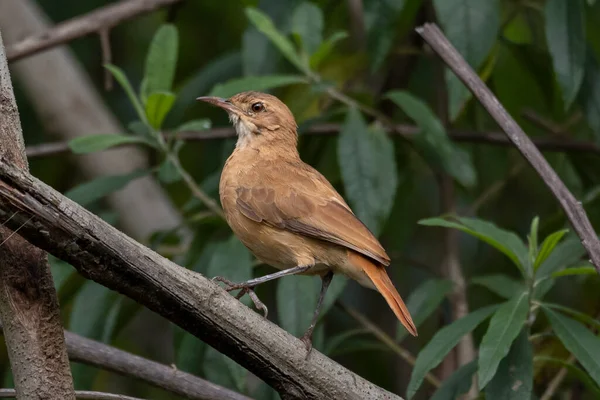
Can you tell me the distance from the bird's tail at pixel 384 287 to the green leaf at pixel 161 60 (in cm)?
155

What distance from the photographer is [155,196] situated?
7102mm

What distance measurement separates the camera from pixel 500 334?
3.66 metres

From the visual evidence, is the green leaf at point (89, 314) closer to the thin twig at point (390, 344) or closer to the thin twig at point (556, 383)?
the thin twig at point (390, 344)

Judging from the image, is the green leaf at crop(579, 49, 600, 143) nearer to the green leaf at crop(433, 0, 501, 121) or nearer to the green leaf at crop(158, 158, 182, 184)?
the green leaf at crop(433, 0, 501, 121)

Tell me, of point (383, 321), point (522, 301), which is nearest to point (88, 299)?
point (522, 301)

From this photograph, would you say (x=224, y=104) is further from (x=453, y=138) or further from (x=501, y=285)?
(x=501, y=285)

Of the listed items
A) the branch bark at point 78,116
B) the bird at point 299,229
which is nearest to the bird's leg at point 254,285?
the bird at point 299,229

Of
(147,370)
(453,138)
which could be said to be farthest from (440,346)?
(453,138)

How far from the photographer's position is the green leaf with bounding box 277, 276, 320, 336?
14.6 feet

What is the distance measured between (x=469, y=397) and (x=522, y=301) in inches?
42.9

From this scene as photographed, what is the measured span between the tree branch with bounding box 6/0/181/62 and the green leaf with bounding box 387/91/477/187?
1.54 m

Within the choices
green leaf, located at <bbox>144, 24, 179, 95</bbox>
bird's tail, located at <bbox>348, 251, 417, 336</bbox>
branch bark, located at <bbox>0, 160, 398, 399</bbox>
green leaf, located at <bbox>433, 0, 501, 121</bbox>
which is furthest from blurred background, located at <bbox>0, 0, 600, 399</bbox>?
branch bark, located at <bbox>0, 160, 398, 399</bbox>

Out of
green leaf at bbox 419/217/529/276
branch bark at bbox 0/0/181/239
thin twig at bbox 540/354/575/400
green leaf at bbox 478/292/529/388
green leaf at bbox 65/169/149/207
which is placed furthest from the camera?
branch bark at bbox 0/0/181/239

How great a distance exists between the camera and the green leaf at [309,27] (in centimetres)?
497
